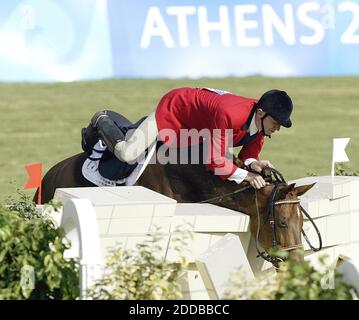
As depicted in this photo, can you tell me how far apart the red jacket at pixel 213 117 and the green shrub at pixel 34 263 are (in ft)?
6.14

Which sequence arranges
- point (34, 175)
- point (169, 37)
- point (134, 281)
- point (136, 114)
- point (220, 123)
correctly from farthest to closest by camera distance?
point (169, 37) < point (136, 114) < point (34, 175) < point (220, 123) < point (134, 281)

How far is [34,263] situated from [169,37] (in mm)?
13271

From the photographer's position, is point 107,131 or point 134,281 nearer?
point 134,281

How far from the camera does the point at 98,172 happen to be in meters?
7.50

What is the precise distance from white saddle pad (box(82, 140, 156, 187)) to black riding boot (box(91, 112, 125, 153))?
0.42 ft

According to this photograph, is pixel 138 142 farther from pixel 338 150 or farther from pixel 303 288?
pixel 303 288

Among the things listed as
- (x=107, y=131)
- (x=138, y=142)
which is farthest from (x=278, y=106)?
(x=107, y=131)

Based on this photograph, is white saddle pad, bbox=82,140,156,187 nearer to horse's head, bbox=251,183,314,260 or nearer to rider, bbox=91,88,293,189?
rider, bbox=91,88,293,189

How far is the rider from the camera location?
269 inches

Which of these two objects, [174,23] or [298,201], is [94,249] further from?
[174,23]

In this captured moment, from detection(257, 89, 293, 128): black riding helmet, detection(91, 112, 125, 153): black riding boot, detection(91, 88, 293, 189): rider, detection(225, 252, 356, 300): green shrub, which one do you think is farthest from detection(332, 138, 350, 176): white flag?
detection(225, 252, 356, 300): green shrub
